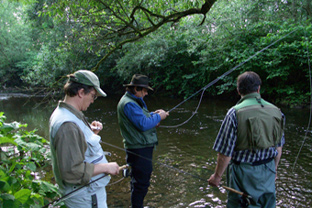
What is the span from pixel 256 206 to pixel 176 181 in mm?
2397

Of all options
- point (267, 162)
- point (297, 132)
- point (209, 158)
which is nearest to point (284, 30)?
point (297, 132)

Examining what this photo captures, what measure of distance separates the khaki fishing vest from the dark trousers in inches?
49.6

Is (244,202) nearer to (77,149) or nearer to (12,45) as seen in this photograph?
(77,149)

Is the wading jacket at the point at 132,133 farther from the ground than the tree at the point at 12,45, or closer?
closer

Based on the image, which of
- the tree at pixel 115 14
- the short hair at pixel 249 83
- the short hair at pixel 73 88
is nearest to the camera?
the short hair at pixel 73 88

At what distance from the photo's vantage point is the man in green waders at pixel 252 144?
89.7 inches

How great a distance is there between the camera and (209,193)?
4047 mm

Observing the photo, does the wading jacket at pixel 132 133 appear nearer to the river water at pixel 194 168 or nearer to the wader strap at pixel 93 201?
the river water at pixel 194 168

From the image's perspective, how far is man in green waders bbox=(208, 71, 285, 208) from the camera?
7.47 feet

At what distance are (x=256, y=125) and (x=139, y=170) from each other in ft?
5.34

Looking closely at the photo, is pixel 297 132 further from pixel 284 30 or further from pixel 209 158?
pixel 284 30

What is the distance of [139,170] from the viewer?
3.14m

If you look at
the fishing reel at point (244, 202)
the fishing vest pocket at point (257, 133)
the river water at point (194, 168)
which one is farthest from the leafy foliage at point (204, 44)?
the fishing reel at point (244, 202)

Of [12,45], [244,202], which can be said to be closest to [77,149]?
[244,202]
